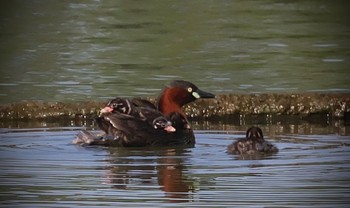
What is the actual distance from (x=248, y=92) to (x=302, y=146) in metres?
3.37

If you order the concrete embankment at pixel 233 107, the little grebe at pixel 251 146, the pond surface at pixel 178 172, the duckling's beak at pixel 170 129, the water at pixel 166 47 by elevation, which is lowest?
the pond surface at pixel 178 172

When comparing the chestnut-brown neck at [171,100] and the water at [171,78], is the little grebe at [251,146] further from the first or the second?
the chestnut-brown neck at [171,100]

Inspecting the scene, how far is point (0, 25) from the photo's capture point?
2203 cm

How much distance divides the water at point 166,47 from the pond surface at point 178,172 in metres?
2.82

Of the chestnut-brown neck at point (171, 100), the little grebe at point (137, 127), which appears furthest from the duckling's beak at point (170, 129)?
the chestnut-brown neck at point (171, 100)

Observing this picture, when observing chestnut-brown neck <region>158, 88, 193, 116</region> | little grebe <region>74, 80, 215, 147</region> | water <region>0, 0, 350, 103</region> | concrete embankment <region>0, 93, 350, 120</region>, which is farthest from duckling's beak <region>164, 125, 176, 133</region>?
water <region>0, 0, 350, 103</region>

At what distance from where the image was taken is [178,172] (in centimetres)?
1022

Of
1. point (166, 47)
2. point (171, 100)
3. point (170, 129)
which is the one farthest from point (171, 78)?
point (170, 129)

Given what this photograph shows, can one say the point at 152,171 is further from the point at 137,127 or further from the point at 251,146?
the point at 137,127

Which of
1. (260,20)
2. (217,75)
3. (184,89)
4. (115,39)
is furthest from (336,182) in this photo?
(260,20)

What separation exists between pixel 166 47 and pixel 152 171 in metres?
8.88

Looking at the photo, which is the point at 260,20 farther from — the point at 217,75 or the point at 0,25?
the point at 217,75

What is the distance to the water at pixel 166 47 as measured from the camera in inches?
621

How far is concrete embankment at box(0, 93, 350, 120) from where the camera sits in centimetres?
1396
